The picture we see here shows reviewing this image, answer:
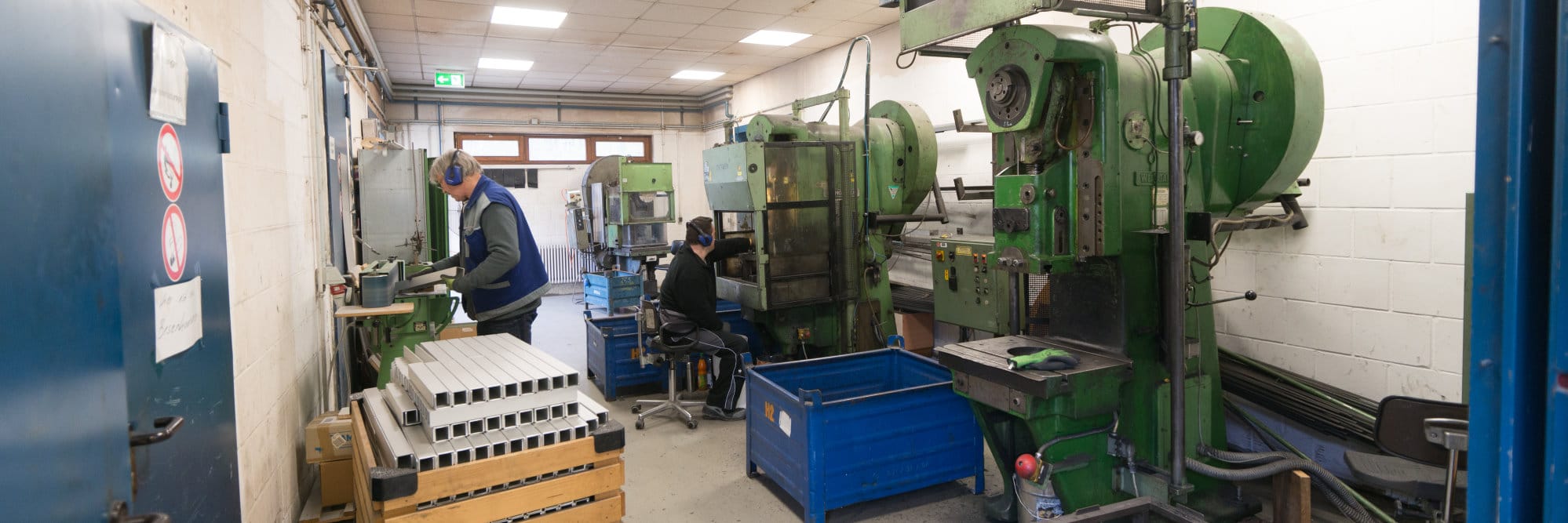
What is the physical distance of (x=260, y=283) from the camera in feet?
8.62

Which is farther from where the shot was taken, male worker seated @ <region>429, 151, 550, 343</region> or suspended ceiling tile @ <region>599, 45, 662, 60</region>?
suspended ceiling tile @ <region>599, 45, 662, 60</region>

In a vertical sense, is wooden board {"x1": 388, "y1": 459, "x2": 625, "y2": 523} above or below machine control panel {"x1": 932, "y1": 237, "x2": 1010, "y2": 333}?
below

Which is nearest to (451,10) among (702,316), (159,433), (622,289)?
(622,289)

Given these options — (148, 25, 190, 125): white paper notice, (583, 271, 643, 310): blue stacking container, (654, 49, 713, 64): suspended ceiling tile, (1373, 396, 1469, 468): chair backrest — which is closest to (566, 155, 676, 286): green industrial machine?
(583, 271, 643, 310): blue stacking container

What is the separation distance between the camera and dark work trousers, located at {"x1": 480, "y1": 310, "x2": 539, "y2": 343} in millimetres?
3855

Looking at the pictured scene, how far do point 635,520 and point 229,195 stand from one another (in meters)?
2.05

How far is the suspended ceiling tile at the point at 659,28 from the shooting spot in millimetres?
6998

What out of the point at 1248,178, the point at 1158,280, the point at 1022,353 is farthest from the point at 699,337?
the point at 1248,178

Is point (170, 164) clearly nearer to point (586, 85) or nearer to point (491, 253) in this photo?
point (491, 253)

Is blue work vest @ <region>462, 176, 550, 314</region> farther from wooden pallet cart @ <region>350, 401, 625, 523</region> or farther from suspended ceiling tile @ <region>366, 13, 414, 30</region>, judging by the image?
suspended ceiling tile @ <region>366, 13, 414, 30</region>

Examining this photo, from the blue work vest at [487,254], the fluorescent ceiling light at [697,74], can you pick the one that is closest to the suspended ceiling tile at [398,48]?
the fluorescent ceiling light at [697,74]

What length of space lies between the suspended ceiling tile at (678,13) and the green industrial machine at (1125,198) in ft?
12.4

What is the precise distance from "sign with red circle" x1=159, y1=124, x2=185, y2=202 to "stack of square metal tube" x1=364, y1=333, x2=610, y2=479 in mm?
750

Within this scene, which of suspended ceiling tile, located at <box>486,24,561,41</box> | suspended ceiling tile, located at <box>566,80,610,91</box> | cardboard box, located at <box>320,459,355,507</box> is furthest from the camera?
suspended ceiling tile, located at <box>566,80,610,91</box>
